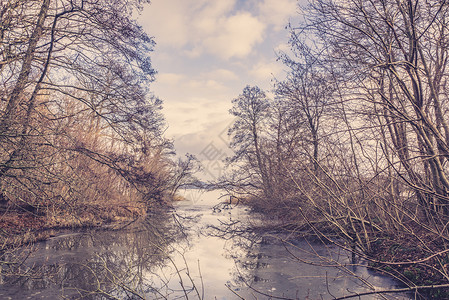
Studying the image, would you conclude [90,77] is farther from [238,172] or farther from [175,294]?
[238,172]

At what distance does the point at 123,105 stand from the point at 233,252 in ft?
20.3

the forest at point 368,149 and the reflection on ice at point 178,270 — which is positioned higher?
the forest at point 368,149

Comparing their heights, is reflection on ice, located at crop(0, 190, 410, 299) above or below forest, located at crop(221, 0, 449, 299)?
below

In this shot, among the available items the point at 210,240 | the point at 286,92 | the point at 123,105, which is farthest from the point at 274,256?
the point at 286,92

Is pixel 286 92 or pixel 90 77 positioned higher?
pixel 286 92

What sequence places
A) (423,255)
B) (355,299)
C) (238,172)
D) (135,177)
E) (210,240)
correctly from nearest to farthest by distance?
(355,299) → (423,255) → (135,177) → (210,240) → (238,172)

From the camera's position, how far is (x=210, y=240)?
1314 centimetres

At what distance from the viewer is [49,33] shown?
355 inches

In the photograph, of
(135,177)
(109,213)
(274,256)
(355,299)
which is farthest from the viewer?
(109,213)

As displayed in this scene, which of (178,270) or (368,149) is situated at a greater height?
(368,149)

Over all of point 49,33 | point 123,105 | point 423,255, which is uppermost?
point 49,33

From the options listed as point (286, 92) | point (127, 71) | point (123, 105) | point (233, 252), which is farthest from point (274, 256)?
point (286, 92)

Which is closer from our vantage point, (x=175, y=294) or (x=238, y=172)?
(x=175, y=294)

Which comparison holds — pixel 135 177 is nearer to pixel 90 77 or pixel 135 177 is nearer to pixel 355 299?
pixel 90 77
